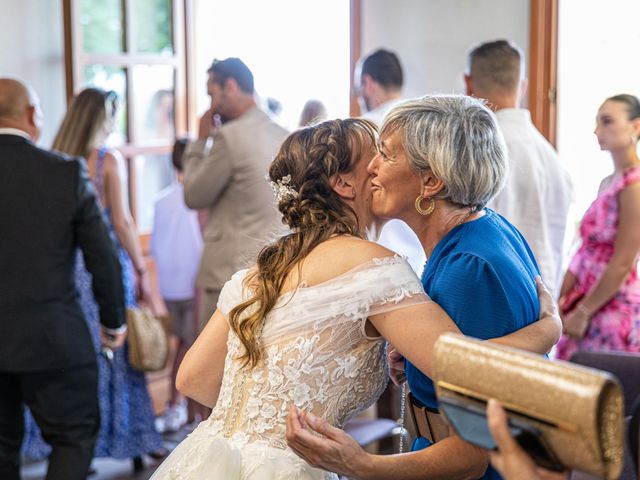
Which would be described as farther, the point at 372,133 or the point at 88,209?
the point at 88,209

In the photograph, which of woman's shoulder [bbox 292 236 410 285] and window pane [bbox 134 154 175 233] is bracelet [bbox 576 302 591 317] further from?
window pane [bbox 134 154 175 233]

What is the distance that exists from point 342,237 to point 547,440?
Result: 34.3 inches

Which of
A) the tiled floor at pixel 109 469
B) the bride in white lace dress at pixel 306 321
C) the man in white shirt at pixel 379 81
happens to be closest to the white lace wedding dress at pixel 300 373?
the bride in white lace dress at pixel 306 321

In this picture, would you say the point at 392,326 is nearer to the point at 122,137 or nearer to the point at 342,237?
the point at 342,237

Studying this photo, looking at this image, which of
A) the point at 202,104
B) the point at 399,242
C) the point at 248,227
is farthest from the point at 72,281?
the point at 202,104

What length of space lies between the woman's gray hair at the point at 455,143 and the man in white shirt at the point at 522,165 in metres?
1.63

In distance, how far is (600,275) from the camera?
11.5ft

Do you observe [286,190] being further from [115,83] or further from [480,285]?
[115,83]

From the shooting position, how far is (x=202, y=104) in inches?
275

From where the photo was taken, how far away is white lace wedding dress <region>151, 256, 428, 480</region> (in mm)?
1664

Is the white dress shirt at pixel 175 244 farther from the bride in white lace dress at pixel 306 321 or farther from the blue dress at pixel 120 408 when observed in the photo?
the bride in white lace dress at pixel 306 321

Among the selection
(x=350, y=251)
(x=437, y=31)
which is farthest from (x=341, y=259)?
(x=437, y=31)

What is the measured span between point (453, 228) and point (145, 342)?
2646 millimetres

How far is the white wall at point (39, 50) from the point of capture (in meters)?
4.55
